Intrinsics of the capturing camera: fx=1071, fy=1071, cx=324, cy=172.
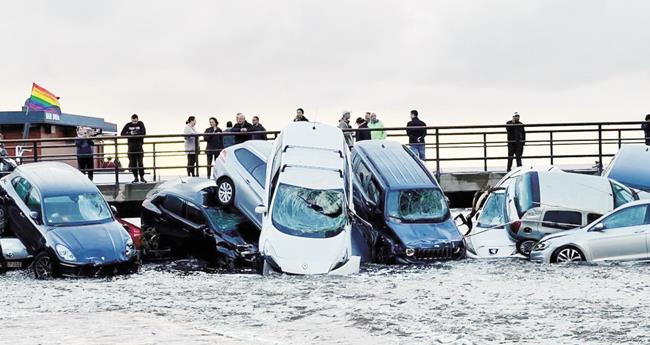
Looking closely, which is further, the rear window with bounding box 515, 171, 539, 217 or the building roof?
the building roof

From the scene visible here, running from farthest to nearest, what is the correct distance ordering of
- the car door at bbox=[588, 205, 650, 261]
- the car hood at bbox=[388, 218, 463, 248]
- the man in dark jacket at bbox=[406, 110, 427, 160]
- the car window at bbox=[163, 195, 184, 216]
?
the man in dark jacket at bbox=[406, 110, 427, 160] < the car window at bbox=[163, 195, 184, 216] < the car hood at bbox=[388, 218, 463, 248] < the car door at bbox=[588, 205, 650, 261]

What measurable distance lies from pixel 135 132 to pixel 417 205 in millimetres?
10569

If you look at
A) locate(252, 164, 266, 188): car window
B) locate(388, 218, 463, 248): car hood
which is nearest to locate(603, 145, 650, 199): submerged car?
locate(388, 218, 463, 248): car hood

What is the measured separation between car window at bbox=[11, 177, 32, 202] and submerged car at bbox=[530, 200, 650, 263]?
10.2m

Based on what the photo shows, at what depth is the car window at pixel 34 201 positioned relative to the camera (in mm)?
20703

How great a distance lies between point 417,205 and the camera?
71.7 ft

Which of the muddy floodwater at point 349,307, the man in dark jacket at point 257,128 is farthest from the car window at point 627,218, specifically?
the man in dark jacket at point 257,128

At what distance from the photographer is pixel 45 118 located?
42.2 meters

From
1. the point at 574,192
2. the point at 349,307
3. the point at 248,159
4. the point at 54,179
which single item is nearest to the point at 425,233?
the point at 574,192

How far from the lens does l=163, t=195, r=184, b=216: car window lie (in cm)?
2247

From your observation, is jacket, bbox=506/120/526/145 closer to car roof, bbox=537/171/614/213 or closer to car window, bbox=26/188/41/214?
car roof, bbox=537/171/614/213

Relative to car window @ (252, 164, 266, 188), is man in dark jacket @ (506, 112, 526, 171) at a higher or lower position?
higher

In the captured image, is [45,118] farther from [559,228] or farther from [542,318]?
[542,318]

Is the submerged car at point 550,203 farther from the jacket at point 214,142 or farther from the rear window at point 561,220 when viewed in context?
the jacket at point 214,142
